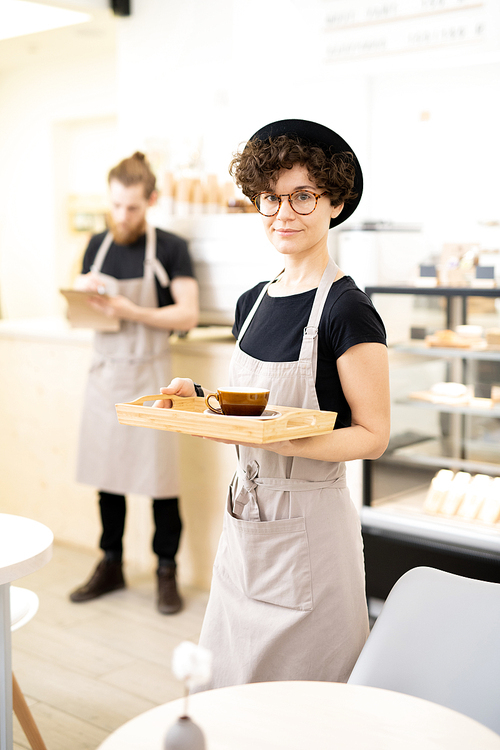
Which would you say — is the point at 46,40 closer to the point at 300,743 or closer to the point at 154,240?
the point at 154,240

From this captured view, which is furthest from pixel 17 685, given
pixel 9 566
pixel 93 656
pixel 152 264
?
pixel 152 264

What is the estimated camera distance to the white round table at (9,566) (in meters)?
1.66

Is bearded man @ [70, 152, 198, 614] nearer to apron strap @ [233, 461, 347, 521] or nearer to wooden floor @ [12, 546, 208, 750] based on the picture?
wooden floor @ [12, 546, 208, 750]

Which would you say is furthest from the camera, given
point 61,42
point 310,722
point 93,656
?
point 61,42

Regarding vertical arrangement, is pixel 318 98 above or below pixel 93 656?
above

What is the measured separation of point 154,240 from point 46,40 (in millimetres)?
3034

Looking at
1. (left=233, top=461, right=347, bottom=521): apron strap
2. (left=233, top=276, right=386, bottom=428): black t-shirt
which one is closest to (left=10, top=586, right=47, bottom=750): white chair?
(left=233, top=461, right=347, bottom=521): apron strap

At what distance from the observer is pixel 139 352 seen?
3.28 m

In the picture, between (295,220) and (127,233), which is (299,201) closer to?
(295,220)

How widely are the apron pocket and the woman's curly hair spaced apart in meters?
0.67

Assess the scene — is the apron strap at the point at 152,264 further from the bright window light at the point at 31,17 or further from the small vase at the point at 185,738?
the small vase at the point at 185,738

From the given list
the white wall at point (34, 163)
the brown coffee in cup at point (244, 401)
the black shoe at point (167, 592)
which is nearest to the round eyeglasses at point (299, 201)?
the brown coffee in cup at point (244, 401)

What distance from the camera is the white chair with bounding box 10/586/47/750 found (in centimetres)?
202

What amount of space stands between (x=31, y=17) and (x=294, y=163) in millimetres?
3634
